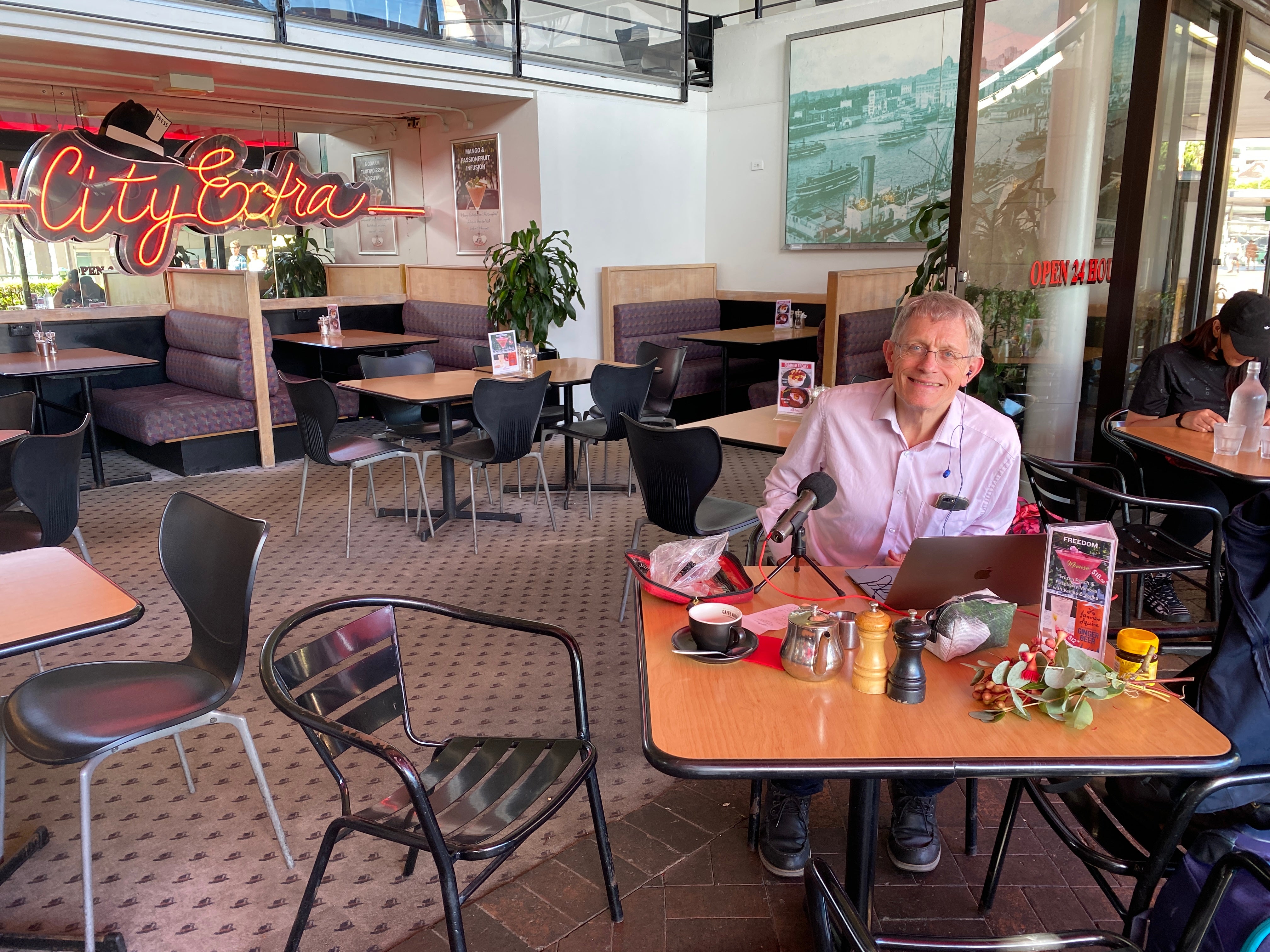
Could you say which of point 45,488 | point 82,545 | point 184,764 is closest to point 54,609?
point 184,764

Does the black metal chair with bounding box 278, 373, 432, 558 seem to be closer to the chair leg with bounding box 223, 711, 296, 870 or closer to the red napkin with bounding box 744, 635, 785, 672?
the chair leg with bounding box 223, 711, 296, 870

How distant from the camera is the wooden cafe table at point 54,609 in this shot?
183 centimetres

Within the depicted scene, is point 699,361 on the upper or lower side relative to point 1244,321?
lower

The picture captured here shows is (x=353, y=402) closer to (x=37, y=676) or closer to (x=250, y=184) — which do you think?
(x=250, y=184)

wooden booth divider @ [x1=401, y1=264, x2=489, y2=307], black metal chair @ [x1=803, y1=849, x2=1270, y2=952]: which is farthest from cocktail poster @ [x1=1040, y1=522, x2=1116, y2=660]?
wooden booth divider @ [x1=401, y1=264, x2=489, y2=307]

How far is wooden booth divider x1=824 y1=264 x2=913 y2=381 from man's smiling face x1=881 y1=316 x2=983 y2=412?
504cm

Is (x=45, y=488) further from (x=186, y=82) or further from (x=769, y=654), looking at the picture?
(x=186, y=82)

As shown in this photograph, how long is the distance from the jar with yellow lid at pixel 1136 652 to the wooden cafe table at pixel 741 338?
6.04 metres

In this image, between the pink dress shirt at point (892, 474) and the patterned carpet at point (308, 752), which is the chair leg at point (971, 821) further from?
the patterned carpet at point (308, 752)

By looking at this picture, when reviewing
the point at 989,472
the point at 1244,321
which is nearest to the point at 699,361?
the point at 1244,321

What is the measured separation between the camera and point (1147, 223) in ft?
15.5

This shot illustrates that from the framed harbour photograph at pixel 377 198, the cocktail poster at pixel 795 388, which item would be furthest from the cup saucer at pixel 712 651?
the framed harbour photograph at pixel 377 198

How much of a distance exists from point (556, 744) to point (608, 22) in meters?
7.94

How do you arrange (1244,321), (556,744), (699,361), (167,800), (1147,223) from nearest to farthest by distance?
1. (556,744)
2. (167,800)
3. (1244,321)
4. (1147,223)
5. (699,361)
